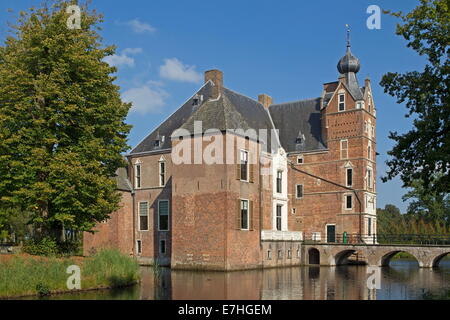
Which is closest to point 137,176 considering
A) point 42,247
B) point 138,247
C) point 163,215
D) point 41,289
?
point 163,215

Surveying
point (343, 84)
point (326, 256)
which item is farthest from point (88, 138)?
point (343, 84)

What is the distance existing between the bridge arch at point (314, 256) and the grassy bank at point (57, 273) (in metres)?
19.3

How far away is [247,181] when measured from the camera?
3030 centimetres

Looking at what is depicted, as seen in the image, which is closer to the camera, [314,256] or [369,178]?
[314,256]

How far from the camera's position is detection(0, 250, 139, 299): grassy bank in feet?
53.8

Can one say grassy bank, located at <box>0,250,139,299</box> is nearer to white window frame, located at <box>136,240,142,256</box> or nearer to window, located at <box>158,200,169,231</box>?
window, located at <box>158,200,169,231</box>

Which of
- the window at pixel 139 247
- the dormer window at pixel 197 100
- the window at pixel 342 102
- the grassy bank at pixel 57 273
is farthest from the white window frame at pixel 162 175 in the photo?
the grassy bank at pixel 57 273

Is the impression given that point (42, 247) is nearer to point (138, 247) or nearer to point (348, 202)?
point (138, 247)

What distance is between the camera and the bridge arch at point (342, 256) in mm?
36591

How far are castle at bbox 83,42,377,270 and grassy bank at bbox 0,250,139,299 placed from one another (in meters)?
8.57

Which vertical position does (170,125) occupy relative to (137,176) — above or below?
above

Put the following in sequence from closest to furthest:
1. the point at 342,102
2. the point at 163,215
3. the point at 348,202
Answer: the point at 163,215, the point at 348,202, the point at 342,102

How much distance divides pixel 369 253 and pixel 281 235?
6255 mm
